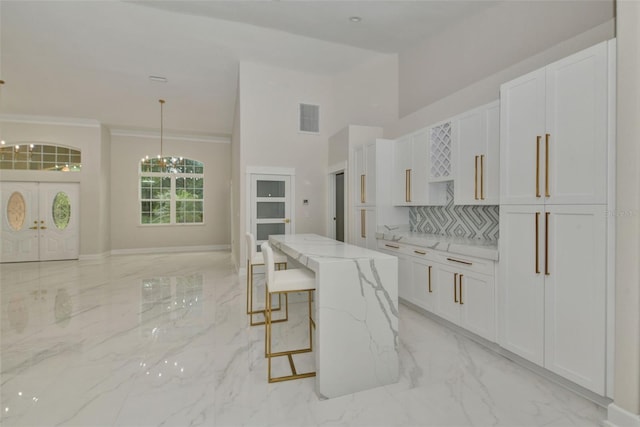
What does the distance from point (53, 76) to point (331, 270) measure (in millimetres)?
6611

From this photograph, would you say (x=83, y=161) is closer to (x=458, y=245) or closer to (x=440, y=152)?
(x=440, y=152)

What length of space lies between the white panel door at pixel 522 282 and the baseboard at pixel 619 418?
1.45ft

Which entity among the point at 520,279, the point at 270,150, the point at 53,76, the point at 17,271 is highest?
the point at 53,76

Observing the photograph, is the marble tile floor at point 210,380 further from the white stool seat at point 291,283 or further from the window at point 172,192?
the window at point 172,192

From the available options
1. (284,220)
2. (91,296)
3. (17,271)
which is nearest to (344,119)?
(284,220)

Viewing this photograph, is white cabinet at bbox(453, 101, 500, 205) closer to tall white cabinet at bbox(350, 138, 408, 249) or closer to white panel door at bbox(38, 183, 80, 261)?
tall white cabinet at bbox(350, 138, 408, 249)

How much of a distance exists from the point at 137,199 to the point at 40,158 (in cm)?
228

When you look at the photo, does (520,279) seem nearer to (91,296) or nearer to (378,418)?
(378,418)

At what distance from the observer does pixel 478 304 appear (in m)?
2.63

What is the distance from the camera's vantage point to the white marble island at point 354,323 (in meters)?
1.97

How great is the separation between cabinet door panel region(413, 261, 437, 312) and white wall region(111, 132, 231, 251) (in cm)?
728

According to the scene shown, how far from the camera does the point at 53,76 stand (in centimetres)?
547

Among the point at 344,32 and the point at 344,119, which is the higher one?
the point at 344,32

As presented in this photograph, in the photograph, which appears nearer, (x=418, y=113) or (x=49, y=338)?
(x=49, y=338)
